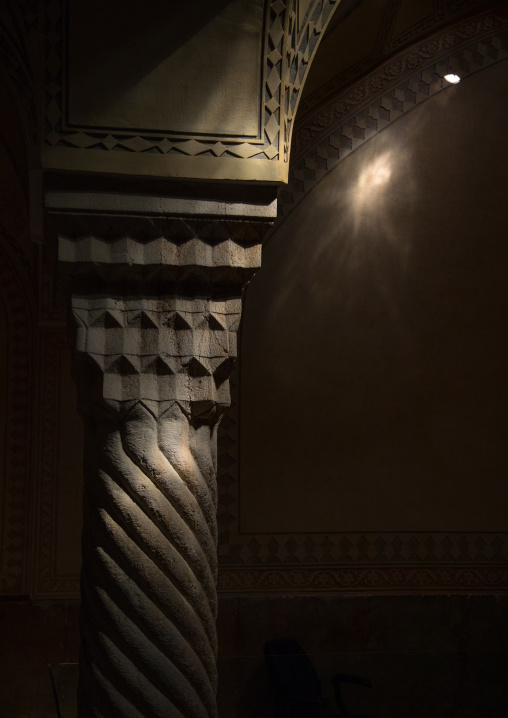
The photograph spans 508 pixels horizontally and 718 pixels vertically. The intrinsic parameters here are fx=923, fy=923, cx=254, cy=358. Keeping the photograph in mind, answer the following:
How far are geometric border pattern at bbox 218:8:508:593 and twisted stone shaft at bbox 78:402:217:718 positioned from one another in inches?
110

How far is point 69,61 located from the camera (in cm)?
Result: 293

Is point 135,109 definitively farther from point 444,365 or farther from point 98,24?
point 444,365

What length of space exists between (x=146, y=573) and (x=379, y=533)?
3.29 metres

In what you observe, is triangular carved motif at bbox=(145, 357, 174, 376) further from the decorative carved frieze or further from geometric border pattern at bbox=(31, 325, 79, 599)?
the decorative carved frieze

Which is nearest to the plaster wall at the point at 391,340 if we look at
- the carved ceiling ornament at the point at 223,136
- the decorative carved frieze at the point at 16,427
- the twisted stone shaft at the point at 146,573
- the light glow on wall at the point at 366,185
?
the light glow on wall at the point at 366,185

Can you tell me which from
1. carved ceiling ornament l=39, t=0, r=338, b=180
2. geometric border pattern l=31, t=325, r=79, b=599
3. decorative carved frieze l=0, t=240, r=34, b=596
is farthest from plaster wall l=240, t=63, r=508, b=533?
carved ceiling ornament l=39, t=0, r=338, b=180

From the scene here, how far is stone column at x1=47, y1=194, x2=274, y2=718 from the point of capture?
2.81 meters

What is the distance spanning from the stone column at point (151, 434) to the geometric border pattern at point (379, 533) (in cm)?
276

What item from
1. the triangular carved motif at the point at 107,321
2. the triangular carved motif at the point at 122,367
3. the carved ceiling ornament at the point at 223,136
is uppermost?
the carved ceiling ornament at the point at 223,136

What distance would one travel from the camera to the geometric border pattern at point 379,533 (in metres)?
5.77

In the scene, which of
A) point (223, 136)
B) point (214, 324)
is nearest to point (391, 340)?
point (214, 324)

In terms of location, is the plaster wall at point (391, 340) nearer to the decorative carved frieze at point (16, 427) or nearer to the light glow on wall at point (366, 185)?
the light glow on wall at point (366, 185)

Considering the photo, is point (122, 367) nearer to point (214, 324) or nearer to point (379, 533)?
point (214, 324)

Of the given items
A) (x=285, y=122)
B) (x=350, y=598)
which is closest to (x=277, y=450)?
(x=350, y=598)
